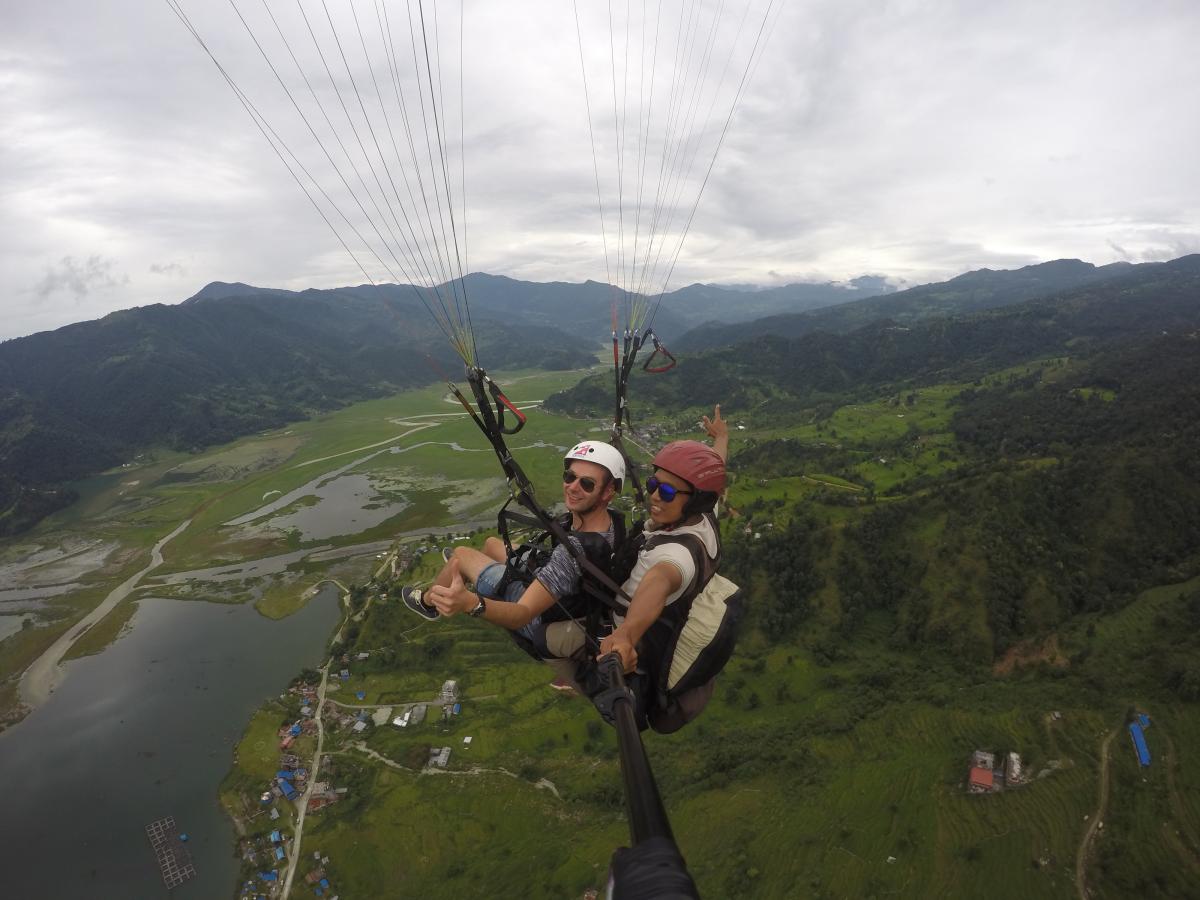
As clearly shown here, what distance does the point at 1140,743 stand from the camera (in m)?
22.1

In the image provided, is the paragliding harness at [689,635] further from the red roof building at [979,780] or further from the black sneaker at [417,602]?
the red roof building at [979,780]

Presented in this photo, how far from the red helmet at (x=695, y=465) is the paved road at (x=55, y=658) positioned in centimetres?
4680

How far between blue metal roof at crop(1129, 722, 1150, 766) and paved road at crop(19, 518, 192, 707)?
5607 centimetres

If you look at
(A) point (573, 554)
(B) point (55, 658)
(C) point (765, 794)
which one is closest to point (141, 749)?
(B) point (55, 658)

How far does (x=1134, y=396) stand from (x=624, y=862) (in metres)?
82.2

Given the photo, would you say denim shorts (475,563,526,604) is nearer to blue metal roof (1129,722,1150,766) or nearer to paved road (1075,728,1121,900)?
paved road (1075,728,1121,900)

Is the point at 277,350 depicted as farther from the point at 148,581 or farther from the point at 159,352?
the point at 148,581

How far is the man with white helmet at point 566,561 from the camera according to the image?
3734 millimetres

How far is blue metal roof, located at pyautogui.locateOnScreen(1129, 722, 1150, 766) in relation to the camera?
21.6 metres

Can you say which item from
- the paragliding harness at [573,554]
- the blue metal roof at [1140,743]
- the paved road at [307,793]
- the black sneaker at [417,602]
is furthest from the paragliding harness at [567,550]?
the blue metal roof at [1140,743]

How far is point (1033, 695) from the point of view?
25656 millimetres

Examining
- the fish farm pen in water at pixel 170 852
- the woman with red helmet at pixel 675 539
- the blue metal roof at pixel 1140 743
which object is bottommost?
the fish farm pen in water at pixel 170 852

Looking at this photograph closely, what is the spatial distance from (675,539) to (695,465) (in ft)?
2.22

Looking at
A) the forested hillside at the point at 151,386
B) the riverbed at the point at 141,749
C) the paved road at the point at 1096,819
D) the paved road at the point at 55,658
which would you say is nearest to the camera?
the paved road at the point at 1096,819
